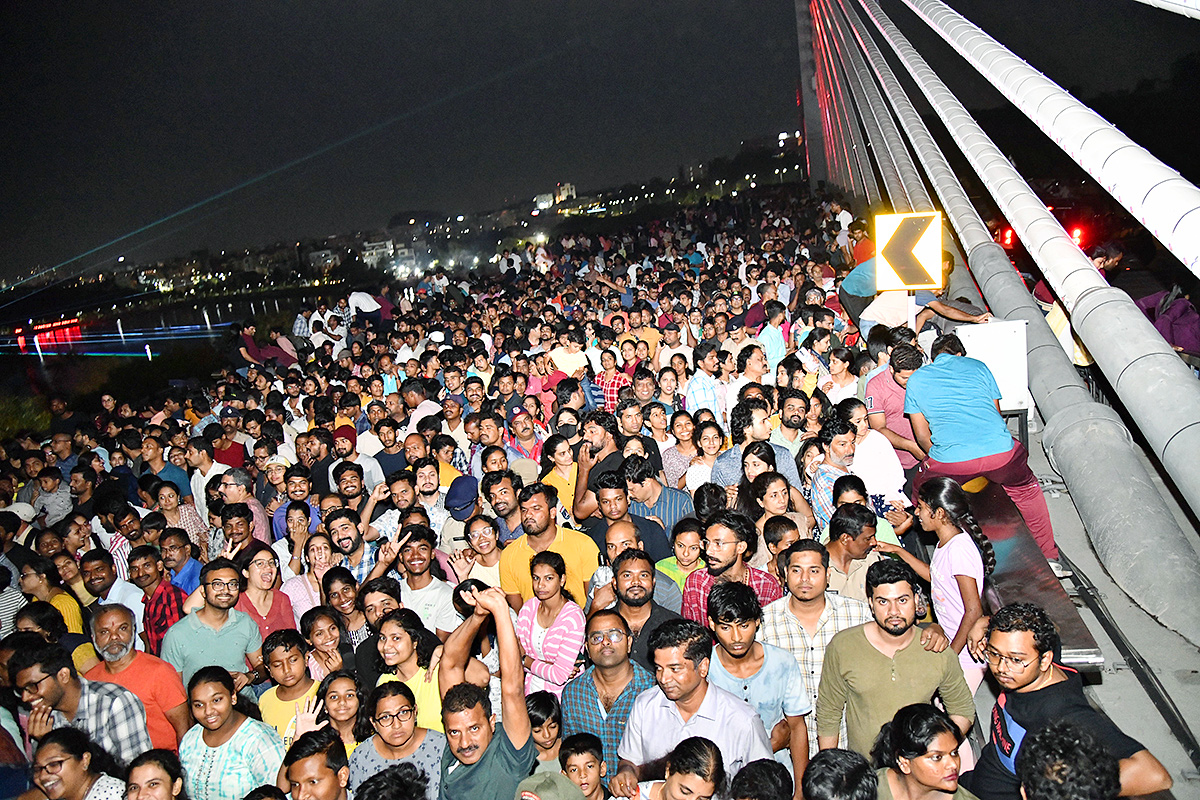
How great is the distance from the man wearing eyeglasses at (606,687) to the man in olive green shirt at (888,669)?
896mm

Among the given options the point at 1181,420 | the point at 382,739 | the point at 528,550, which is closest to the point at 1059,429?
the point at 1181,420

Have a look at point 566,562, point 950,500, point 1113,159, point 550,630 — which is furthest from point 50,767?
point 1113,159

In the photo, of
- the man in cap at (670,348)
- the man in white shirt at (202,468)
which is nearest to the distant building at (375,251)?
the man in cap at (670,348)

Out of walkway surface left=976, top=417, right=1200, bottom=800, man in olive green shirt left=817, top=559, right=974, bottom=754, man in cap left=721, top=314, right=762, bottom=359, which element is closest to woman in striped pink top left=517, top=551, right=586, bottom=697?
man in olive green shirt left=817, top=559, right=974, bottom=754

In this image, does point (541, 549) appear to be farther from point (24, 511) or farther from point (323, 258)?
point (323, 258)

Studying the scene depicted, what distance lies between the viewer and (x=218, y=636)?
5.02 m

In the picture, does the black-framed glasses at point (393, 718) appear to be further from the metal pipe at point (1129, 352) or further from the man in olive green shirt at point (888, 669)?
the metal pipe at point (1129, 352)

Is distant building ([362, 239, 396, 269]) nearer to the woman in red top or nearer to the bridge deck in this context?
the woman in red top

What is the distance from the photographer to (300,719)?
14.2 feet

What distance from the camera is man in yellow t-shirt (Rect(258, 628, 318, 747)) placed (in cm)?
434

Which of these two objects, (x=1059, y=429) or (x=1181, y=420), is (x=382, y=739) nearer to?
(x=1181, y=420)

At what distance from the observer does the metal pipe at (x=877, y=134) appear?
16.1m

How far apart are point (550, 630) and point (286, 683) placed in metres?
1.42

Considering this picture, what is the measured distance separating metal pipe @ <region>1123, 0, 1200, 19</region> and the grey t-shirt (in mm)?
4665
